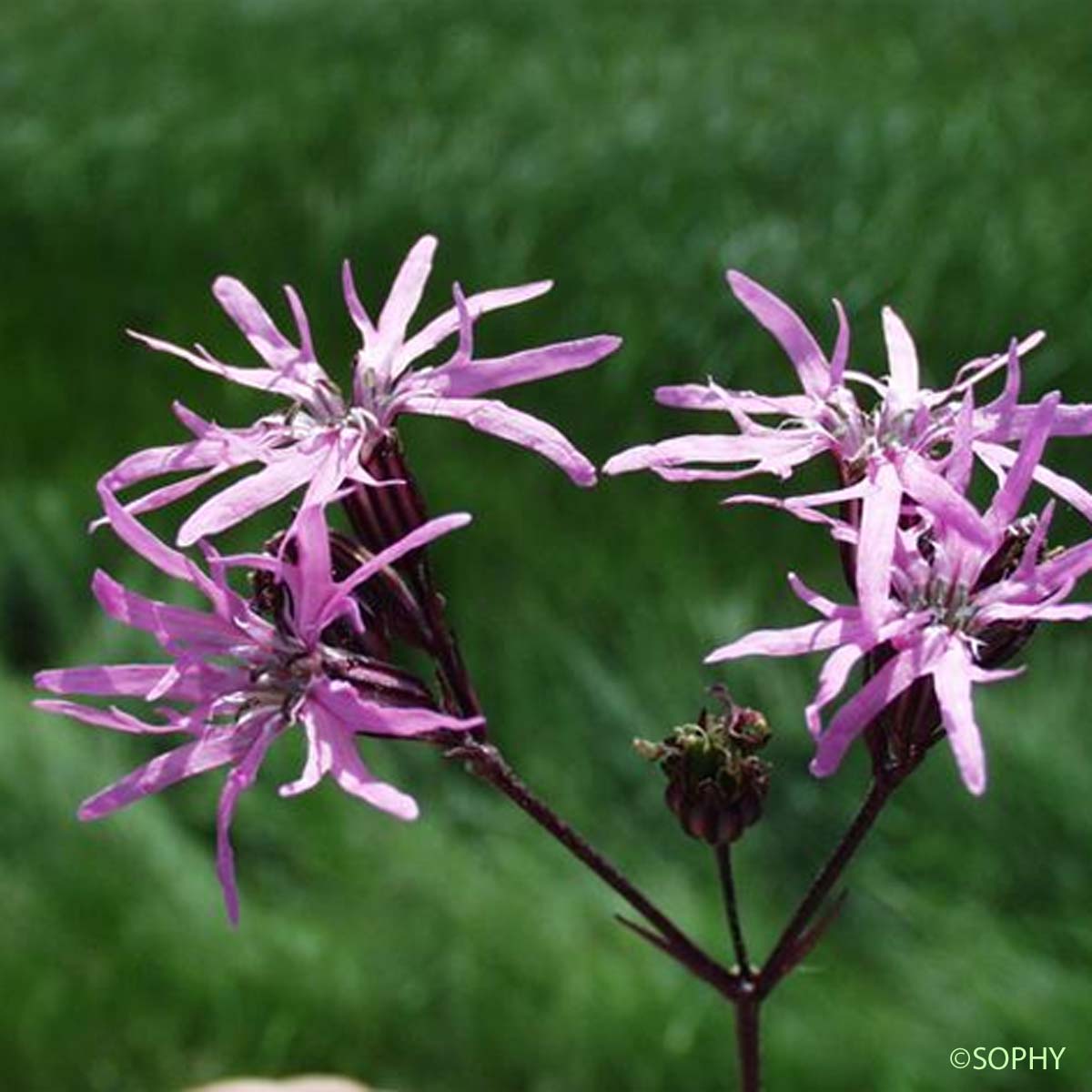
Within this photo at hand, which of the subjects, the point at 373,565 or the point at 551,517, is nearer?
the point at 373,565

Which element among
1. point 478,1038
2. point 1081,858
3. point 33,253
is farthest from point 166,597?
point 1081,858

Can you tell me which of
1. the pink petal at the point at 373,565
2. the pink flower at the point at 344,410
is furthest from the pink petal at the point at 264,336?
the pink petal at the point at 373,565

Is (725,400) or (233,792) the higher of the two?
(725,400)

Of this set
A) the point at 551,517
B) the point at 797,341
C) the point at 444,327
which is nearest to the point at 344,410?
the point at 444,327

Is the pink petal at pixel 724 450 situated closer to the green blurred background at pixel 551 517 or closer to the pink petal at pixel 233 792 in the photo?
the pink petal at pixel 233 792

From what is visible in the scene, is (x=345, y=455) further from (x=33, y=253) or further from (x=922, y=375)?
(x=33, y=253)

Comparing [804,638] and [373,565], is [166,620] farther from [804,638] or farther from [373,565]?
[804,638]

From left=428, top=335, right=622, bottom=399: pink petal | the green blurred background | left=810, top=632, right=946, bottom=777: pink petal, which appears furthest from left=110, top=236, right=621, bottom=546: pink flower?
the green blurred background
